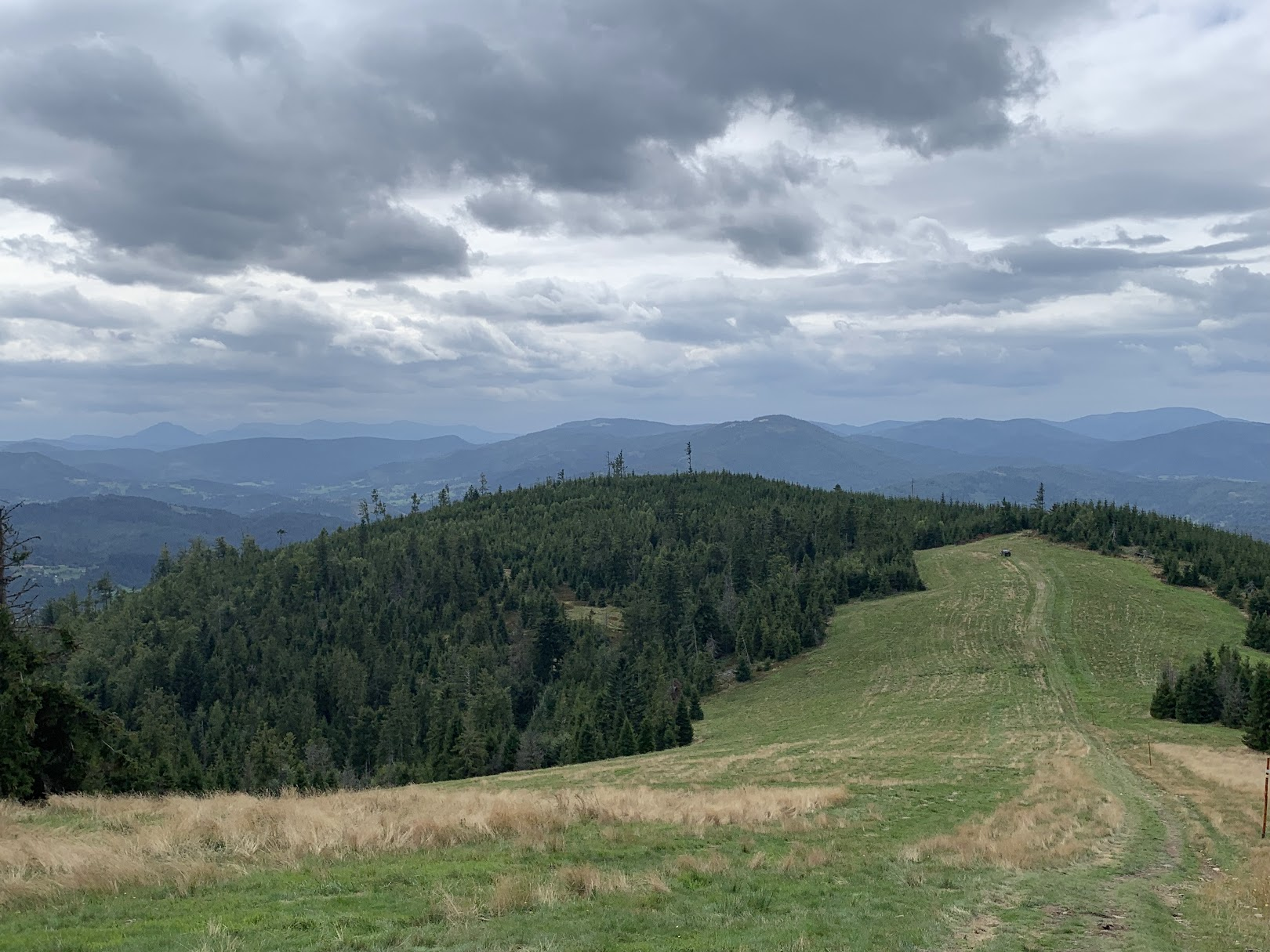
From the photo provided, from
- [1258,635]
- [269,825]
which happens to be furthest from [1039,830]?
[1258,635]

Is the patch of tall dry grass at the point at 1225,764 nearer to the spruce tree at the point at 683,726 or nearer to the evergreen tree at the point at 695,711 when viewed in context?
the spruce tree at the point at 683,726

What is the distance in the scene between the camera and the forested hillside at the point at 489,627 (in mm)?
87938

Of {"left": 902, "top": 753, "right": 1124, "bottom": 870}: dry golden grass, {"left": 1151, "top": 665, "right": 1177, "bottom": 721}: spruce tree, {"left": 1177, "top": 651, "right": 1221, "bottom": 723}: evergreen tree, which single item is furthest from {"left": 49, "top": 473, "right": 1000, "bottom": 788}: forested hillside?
{"left": 902, "top": 753, "right": 1124, "bottom": 870}: dry golden grass

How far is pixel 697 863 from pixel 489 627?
133 meters

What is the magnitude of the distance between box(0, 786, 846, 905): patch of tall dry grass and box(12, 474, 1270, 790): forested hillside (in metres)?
38.9

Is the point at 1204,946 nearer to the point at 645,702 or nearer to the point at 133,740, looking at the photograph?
the point at 133,740

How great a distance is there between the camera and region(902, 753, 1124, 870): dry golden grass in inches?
746

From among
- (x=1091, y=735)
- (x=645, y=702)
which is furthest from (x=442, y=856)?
(x=645, y=702)

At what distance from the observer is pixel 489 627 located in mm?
144500

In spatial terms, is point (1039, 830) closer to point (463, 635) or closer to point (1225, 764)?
point (1225, 764)

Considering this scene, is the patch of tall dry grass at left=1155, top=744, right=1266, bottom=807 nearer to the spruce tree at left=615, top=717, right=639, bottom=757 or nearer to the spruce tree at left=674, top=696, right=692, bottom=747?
the spruce tree at left=674, top=696, right=692, bottom=747

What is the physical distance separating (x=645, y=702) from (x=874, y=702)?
26.6m

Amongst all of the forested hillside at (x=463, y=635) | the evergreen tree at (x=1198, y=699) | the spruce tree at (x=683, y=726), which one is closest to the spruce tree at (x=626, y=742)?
the forested hillside at (x=463, y=635)

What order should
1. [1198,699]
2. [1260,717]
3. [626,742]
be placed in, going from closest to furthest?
[1260,717], [1198,699], [626,742]
